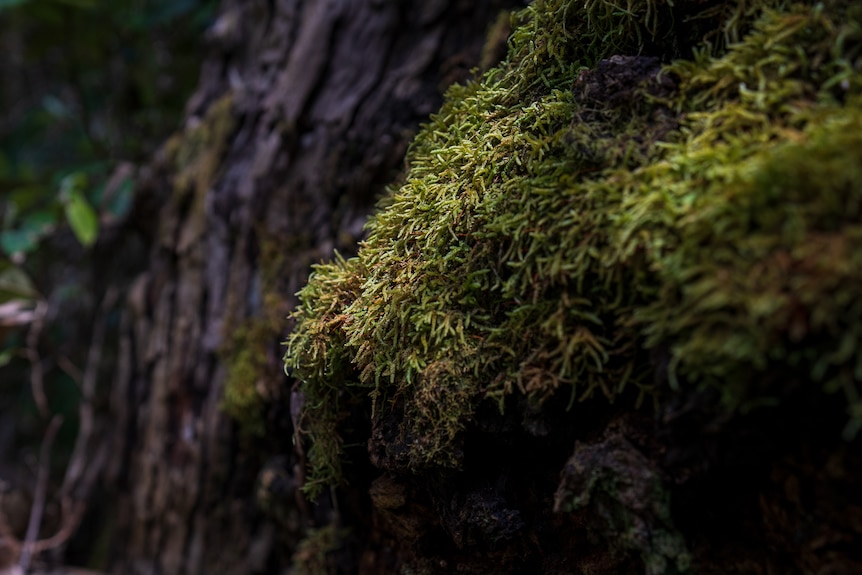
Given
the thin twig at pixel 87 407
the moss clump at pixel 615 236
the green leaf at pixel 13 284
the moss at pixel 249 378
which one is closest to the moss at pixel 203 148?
the moss at pixel 249 378

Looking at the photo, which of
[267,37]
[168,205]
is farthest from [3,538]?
[267,37]

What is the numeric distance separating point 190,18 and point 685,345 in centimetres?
441

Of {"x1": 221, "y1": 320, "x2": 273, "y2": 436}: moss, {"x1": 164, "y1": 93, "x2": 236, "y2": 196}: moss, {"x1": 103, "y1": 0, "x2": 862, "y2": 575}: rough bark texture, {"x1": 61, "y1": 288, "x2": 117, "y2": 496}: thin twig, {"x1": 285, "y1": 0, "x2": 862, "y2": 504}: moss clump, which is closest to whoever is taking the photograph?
{"x1": 285, "y1": 0, "x2": 862, "y2": 504}: moss clump

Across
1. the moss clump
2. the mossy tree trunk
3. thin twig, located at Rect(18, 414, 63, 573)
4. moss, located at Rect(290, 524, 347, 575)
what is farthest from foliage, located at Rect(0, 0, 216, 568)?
the moss clump

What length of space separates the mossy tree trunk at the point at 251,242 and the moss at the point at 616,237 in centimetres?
60

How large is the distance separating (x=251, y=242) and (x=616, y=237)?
5.35ft

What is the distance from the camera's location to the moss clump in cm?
71

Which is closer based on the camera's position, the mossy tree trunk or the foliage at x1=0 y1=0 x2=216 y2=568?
the mossy tree trunk

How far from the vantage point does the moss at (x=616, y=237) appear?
0.71 m

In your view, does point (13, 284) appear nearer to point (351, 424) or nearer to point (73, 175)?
point (73, 175)

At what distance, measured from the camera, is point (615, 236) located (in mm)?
877

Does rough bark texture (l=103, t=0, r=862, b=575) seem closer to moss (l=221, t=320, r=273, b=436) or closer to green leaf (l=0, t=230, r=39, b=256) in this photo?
moss (l=221, t=320, r=273, b=436)

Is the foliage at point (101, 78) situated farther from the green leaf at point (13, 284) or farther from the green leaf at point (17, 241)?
the green leaf at point (13, 284)

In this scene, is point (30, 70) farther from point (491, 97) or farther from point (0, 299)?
point (491, 97)
